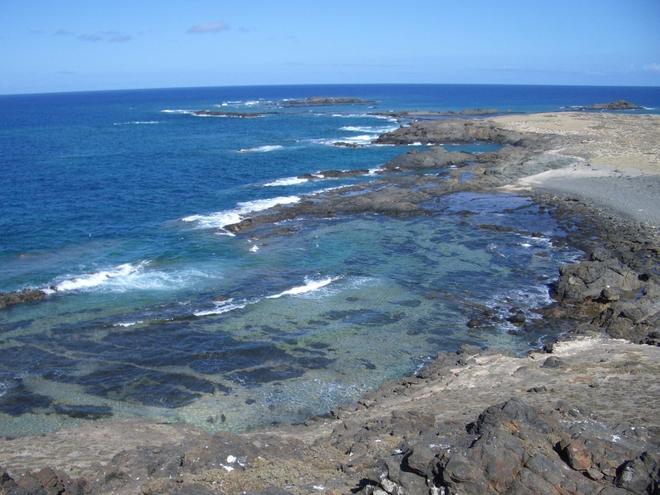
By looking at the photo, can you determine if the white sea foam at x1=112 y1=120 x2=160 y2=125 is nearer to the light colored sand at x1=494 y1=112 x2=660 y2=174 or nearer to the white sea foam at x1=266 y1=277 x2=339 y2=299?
the light colored sand at x1=494 y1=112 x2=660 y2=174

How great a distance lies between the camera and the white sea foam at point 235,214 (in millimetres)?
43594

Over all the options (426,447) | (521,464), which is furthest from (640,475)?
(426,447)

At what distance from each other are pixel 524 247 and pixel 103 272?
26347 millimetres

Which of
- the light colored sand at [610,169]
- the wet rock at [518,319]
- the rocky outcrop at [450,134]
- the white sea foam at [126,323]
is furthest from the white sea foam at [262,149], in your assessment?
the wet rock at [518,319]

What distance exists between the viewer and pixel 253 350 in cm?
2442

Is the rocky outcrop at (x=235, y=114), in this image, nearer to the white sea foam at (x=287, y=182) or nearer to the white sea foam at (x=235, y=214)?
the white sea foam at (x=287, y=182)

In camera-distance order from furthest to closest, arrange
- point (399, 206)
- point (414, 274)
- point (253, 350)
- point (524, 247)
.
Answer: point (399, 206) < point (524, 247) < point (414, 274) < point (253, 350)

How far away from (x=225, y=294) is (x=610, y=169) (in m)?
42.9

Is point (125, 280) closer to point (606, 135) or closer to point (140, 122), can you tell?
point (606, 135)

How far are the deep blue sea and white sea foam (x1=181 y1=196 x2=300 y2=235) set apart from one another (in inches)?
7.4

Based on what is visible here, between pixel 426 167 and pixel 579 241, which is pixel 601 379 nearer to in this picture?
pixel 579 241

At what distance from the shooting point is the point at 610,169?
55906mm

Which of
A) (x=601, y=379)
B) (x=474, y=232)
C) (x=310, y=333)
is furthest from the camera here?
(x=474, y=232)

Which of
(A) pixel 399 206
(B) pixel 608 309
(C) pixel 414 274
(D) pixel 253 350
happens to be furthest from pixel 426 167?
(D) pixel 253 350
